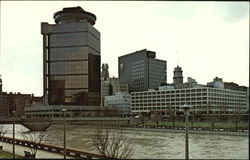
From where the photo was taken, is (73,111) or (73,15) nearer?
(73,111)

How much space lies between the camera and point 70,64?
595ft

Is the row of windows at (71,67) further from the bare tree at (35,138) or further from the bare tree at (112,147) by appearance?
the bare tree at (112,147)

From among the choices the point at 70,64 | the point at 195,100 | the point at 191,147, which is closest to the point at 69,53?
the point at 70,64

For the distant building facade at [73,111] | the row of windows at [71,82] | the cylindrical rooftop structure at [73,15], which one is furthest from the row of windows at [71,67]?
the cylindrical rooftop structure at [73,15]

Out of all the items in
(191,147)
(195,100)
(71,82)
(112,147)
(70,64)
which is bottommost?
(191,147)

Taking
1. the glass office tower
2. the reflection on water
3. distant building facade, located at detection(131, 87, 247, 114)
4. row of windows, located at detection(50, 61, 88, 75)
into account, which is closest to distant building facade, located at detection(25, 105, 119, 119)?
the glass office tower

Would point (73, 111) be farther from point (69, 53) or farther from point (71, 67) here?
point (69, 53)

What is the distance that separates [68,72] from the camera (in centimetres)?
18062

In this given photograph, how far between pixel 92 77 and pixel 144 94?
3329cm

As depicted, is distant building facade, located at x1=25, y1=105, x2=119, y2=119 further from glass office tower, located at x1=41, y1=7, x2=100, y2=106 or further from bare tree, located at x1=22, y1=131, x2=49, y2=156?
bare tree, located at x1=22, y1=131, x2=49, y2=156

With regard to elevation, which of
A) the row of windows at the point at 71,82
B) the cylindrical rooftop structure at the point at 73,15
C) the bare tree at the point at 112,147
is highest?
the cylindrical rooftop structure at the point at 73,15

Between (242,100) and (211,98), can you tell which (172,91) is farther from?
(242,100)

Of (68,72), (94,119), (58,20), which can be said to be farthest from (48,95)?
(94,119)

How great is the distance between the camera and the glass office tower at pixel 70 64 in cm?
18038
